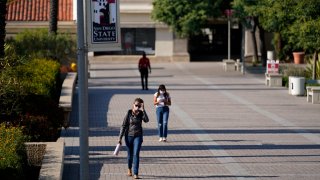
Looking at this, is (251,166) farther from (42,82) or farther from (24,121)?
(42,82)

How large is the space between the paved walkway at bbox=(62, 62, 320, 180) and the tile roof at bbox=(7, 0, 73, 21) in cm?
1588

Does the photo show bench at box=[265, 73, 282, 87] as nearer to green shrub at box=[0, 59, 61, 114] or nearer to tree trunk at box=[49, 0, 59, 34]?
tree trunk at box=[49, 0, 59, 34]

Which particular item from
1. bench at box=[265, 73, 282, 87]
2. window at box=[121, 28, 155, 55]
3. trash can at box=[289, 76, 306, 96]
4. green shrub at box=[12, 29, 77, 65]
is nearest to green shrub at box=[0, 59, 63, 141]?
green shrub at box=[12, 29, 77, 65]

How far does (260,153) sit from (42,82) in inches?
301

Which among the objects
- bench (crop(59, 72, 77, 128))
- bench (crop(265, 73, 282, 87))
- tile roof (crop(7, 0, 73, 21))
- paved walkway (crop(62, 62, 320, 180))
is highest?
tile roof (crop(7, 0, 73, 21))

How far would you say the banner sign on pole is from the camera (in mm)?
11828

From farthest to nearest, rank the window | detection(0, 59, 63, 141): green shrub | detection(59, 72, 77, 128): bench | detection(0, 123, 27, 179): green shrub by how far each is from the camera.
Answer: the window → detection(59, 72, 77, 128): bench → detection(0, 59, 63, 141): green shrub → detection(0, 123, 27, 179): green shrub

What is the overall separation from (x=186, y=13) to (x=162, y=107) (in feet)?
84.2

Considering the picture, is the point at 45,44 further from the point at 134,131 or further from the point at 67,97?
the point at 134,131

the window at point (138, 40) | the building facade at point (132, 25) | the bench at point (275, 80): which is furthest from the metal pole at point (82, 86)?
the window at point (138, 40)

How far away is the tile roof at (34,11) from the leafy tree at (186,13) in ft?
28.6

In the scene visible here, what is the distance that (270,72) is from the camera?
36344mm

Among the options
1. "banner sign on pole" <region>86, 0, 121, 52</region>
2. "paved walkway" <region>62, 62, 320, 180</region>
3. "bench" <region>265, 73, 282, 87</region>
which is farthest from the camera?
"bench" <region>265, 73, 282, 87</region>

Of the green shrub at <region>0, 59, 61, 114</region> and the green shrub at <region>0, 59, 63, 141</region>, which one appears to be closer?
the green shrub at <region>0, 59, 61, 114</region>
